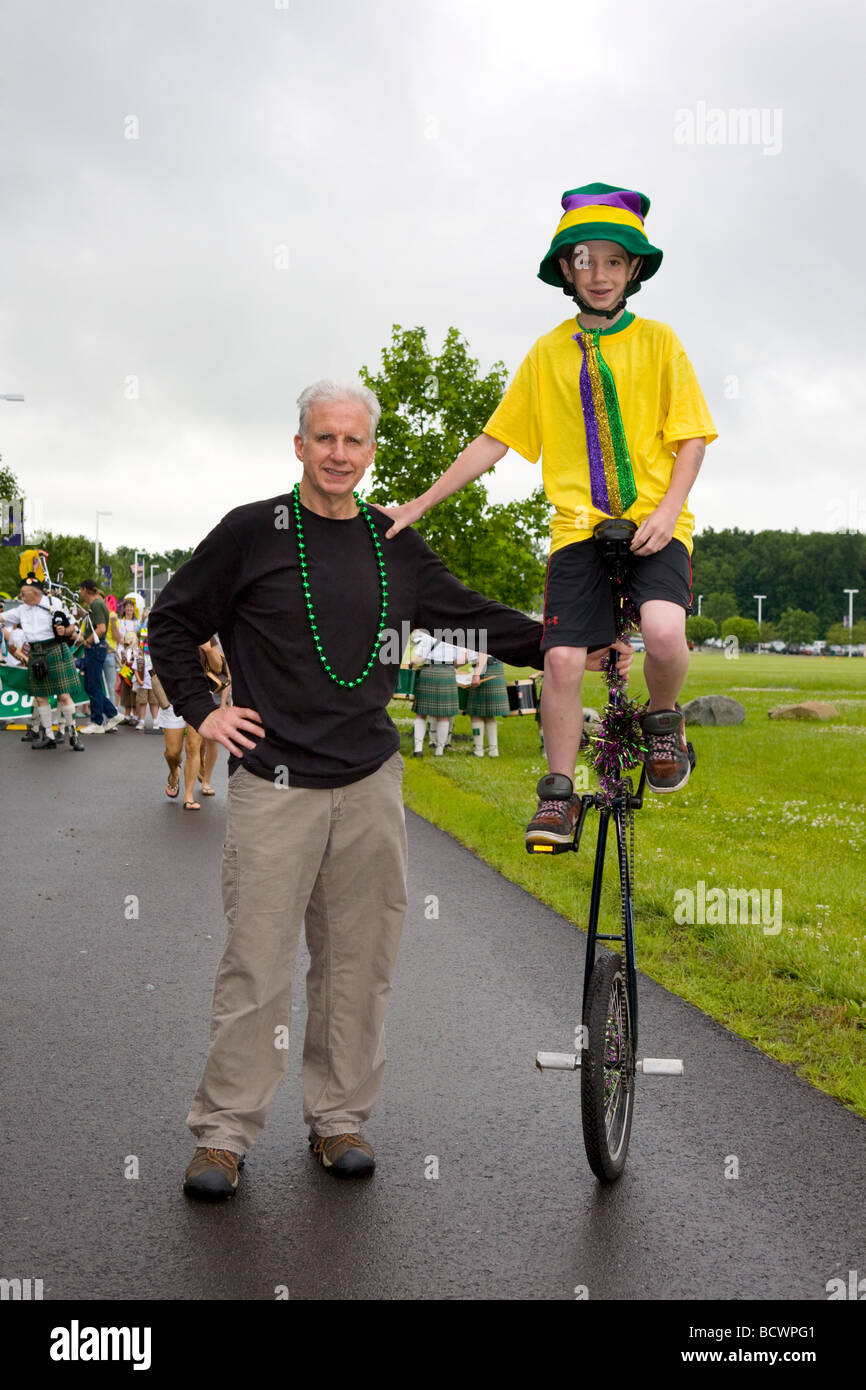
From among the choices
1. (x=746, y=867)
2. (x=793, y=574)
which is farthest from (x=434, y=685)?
(x=793, y=574)

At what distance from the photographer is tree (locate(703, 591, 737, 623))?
16138cm

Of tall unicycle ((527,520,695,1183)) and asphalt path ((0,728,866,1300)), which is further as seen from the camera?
tall unicycle ((527,520,695,1183))

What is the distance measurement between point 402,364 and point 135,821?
1635cm

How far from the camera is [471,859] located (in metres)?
10.5

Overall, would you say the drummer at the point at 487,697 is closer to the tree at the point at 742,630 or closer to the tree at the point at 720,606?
the tree at the point at 742,630

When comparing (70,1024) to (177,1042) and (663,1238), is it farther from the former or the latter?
(663,1238)

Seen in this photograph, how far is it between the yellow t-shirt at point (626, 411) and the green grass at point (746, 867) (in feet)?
7.68

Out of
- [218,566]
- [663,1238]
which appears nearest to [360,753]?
[218,566]

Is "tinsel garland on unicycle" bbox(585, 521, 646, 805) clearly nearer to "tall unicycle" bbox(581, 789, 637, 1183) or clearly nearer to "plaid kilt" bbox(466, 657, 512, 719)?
"tall unicycle" bbox(581, 789, 637, 1183)

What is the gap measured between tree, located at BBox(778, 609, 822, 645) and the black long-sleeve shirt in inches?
6365

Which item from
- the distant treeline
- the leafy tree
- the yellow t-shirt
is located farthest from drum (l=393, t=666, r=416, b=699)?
the distant treeline

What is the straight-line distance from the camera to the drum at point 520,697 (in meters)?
18.2

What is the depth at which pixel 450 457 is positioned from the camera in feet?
81.6

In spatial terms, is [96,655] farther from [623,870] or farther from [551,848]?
[551,848]
